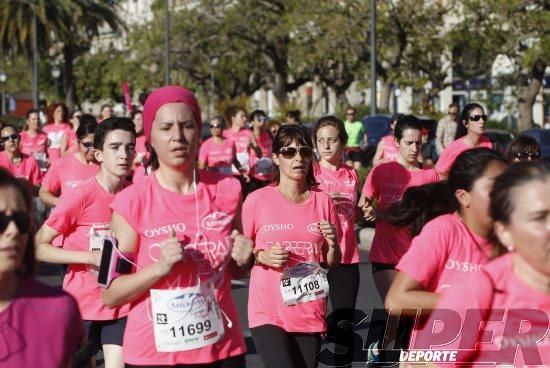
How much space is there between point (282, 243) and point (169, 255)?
7.32ft

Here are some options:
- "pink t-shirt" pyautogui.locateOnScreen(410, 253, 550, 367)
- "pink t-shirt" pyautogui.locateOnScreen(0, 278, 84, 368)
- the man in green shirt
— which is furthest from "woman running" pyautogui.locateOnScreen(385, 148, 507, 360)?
the man in green shirt

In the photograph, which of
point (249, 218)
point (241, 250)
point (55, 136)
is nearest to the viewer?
point (241, 250)

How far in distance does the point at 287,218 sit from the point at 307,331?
0.62 m

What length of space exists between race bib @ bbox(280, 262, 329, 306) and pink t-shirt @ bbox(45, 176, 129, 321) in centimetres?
93

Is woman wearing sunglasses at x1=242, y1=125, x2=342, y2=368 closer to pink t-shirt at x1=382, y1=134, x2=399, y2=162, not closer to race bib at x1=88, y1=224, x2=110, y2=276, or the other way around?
race bib at x1=88, y1=224, x2=110, y2=276

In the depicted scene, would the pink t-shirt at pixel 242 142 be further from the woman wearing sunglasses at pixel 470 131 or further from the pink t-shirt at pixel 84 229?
the pink t-shirt at pixel 84 229

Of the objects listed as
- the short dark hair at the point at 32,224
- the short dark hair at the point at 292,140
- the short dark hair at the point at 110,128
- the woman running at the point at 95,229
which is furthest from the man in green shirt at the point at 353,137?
the short dark hair at the point at 32,224

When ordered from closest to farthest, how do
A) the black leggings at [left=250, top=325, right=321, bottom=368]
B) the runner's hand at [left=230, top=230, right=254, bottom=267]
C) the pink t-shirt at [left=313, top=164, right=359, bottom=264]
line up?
1. the runner's hand at [left=230, top=230, right=254, bottom=267]
2. the black leggings at [left=250, top=325, right=321, bottom=368]
3. the pink t-shirt at [left=313, top=164, right=359, bottom=264]

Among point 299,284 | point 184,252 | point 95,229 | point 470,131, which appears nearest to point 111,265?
point 184,252

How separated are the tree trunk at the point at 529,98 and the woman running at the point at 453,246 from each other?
32.4 metres

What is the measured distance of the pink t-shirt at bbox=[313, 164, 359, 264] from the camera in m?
8.21

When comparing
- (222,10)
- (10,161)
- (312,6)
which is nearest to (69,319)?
(10,161)

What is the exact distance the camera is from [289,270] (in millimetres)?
6344

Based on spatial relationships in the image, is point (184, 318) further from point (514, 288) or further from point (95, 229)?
point (95, 229)
